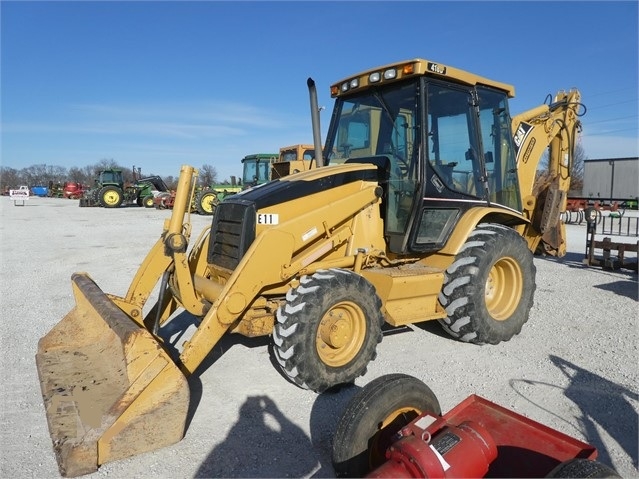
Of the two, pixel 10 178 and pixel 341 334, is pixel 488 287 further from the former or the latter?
pixel 10 178

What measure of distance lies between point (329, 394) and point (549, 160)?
518cm

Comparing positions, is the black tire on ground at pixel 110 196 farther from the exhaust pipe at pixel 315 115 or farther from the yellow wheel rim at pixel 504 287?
the yellow wheel rim at pixel 504 287

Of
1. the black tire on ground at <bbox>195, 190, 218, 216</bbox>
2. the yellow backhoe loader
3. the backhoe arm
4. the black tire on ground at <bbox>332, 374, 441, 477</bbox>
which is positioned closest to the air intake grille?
the yellow backhoe loader

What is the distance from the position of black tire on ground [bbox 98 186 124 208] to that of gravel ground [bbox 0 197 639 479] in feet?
78.0

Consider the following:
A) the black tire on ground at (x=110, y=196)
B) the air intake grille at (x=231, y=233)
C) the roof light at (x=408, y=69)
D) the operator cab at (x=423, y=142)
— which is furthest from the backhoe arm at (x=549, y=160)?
the black tire on ground at (x=110, y=196)

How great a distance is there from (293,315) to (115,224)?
16496mm

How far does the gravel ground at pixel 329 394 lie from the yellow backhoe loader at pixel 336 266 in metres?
0.25

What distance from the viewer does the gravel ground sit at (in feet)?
9.40

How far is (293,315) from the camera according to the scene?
3.42 meters

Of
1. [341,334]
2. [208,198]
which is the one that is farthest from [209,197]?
[341,334]

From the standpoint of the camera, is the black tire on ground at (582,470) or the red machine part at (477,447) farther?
the red machine part at (477,447)

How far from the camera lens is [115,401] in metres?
2.87

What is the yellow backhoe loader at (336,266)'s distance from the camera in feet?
9.62

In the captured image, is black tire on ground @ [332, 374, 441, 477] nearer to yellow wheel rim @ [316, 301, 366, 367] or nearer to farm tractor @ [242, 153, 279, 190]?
yellow wheel rim @ [316, 301, 366, 367]
